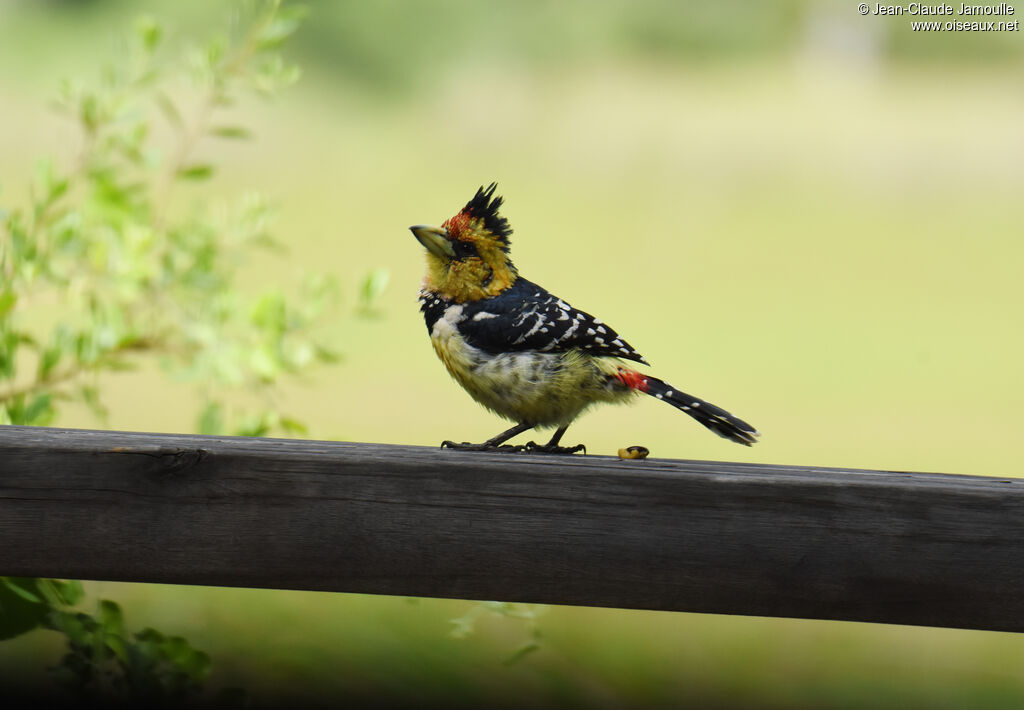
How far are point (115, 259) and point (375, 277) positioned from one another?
0.65 m

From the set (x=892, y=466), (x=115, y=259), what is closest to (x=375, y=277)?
(x=115, y=259)

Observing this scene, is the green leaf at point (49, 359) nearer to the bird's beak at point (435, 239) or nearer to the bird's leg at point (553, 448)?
the bird's beak at point (435, 239)

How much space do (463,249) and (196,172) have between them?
951mm

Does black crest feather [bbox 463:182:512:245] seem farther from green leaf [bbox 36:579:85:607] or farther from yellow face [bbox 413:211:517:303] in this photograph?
green leaf [bbox 36:579:85:607]

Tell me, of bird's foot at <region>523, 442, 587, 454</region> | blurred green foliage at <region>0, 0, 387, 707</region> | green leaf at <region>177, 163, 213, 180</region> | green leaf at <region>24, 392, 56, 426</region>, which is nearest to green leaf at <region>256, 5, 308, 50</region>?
blurred green foliage at <region>0, 0, 387, 707</region>

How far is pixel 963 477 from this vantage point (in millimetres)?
1462

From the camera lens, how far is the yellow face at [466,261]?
2.15m

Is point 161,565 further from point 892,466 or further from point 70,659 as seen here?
point 892,466

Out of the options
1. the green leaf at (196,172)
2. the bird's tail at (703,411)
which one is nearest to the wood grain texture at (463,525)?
the bird's tail at (703,411)

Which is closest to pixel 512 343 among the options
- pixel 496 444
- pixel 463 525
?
pixel 496 444

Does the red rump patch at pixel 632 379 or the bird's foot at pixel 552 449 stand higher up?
the red rump patch at pixel 632 379

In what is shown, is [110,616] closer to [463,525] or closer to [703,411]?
[463,525]

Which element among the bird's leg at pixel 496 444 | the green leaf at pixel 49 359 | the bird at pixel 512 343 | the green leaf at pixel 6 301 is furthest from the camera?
the green leaf at pixel 49 359

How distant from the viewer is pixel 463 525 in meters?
1.42
